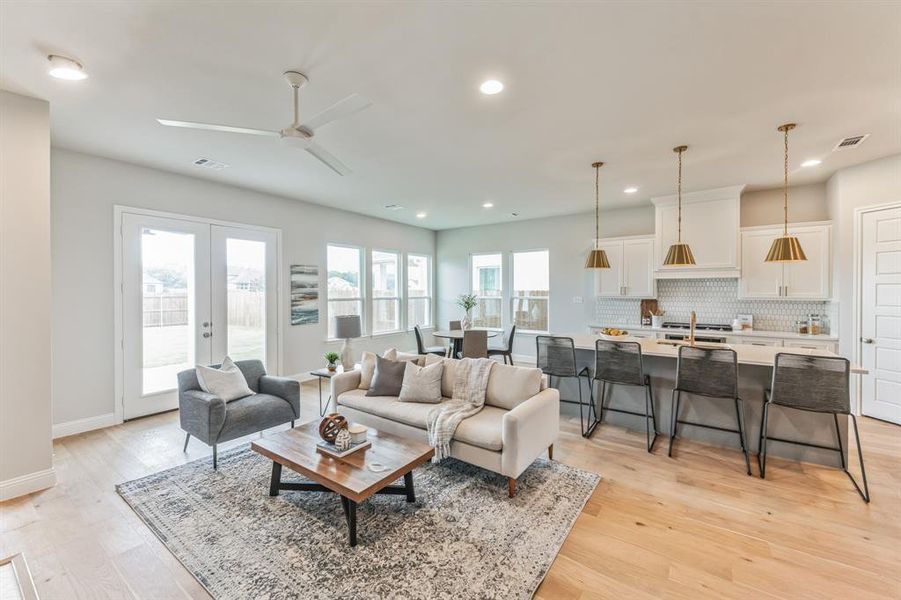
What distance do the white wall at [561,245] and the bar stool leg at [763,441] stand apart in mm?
3607

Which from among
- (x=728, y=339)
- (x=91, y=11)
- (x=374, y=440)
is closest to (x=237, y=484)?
(x=374, y=440)

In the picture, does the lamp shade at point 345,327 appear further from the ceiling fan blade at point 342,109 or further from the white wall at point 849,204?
the white wall at point 849,204

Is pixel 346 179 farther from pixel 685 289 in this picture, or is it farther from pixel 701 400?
pixel 685 289

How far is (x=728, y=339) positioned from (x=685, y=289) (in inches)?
40.2

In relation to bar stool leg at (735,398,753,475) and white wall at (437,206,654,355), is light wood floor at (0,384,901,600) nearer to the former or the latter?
bar stool leg at (735,398,753,475)

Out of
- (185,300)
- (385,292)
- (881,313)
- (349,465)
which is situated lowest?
(349,465)

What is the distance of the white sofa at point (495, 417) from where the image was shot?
2.72 metres

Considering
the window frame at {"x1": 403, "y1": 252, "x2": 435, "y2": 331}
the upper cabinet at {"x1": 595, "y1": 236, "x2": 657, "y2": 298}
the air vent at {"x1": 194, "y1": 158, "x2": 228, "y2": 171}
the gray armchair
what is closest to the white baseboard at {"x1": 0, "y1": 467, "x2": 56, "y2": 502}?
the gray armchair

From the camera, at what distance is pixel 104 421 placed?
4.09 meters

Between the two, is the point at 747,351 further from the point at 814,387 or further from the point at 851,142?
the point at 851,142

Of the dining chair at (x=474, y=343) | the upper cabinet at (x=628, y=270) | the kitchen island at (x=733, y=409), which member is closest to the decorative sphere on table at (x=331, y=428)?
the kitchen island at (x=733, y=409)

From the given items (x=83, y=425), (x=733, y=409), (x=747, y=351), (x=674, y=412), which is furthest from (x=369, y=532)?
(x=83, y=425)

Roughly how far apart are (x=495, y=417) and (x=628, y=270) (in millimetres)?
4266

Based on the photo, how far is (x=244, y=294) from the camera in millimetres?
5320
